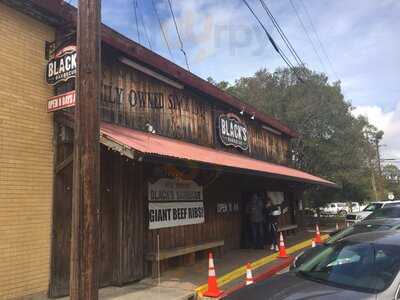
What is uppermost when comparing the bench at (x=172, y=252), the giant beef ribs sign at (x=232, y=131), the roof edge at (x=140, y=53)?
the roof edge at (x=140, y=53)

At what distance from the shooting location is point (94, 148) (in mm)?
5582

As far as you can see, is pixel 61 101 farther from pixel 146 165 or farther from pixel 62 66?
pixel 146 165

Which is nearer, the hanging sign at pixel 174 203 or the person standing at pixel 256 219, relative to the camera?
the hanging sign at pixel 174 203

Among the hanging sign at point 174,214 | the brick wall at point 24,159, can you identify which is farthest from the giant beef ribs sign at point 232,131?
the brick wall at point 24,159

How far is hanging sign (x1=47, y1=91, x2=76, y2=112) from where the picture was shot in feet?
28.1

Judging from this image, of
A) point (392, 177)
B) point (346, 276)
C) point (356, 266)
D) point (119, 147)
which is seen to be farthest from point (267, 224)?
point (392, 177)

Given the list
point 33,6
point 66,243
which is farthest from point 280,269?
point 33,6

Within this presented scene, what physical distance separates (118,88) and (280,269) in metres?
6.01

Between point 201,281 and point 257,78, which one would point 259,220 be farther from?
point 257,78

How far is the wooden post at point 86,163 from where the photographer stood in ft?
17.5

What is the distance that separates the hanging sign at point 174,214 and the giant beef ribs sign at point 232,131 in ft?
11.6

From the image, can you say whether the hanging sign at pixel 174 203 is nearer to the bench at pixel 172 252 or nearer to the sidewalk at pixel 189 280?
the bench at pixel 172 252

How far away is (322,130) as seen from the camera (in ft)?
95.9

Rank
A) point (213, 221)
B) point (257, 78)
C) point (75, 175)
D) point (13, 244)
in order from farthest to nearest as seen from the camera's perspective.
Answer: point (257, 78) → point (213, 221) → point (13, 244) → point (75, 175)
